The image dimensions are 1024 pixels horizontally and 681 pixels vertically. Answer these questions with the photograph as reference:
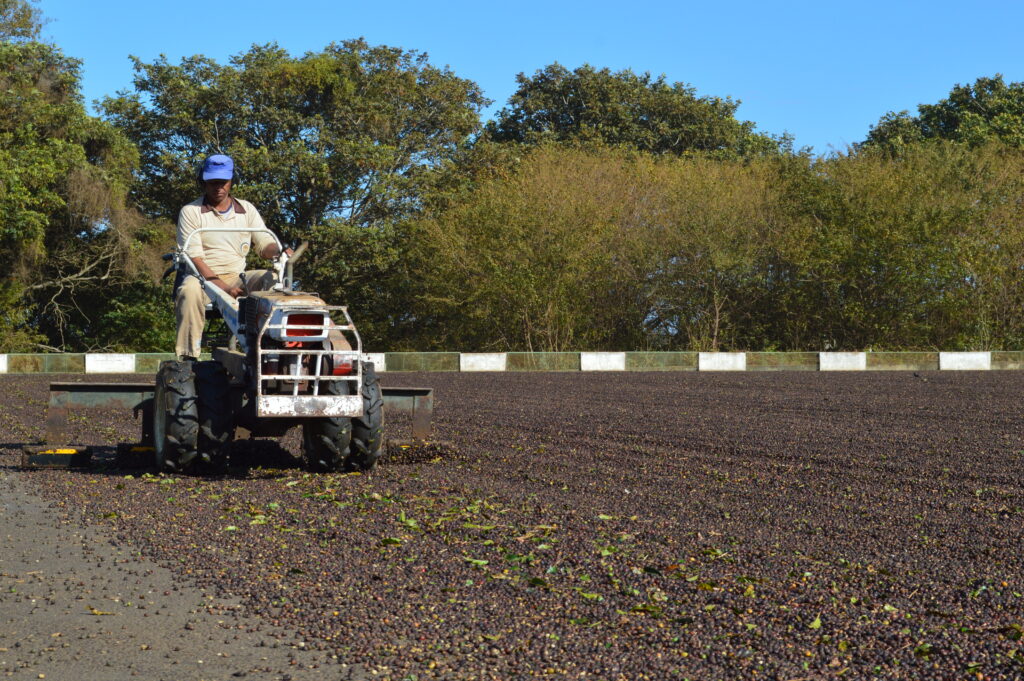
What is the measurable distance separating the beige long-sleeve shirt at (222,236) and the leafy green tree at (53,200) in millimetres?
29988

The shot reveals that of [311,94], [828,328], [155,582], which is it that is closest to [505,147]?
[311,94]

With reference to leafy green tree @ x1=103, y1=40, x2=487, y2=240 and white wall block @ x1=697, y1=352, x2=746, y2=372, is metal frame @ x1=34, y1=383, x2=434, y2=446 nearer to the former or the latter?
white wall block @ x1=697, y1=352, x2=746, y2=372

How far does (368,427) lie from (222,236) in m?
2.04

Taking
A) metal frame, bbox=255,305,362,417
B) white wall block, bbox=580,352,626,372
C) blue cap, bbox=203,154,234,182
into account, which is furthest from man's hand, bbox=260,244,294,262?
white wall block, bbox=580,352,626,372

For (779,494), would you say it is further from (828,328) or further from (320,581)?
(828,328)

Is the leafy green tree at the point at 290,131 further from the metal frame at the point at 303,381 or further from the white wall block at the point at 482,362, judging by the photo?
the metal frame at the point at 303,381

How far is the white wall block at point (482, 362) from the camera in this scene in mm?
35656

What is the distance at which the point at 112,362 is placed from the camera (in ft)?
113

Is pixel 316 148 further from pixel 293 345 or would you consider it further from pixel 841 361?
pixel 293 345

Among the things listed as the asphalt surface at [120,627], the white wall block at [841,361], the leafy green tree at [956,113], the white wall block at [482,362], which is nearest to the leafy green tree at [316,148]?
the white wall block at [482,362]

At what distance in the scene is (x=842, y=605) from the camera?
5277 millimetres

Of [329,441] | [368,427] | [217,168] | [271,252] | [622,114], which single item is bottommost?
[329,441]

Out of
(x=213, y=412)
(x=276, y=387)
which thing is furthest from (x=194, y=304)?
(x=276, y=387)

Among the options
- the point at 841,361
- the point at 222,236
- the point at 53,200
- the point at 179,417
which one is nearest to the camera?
the point at 179,417
